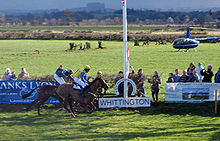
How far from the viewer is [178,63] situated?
2534 cm

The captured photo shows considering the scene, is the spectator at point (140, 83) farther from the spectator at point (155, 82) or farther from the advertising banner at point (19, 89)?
the advertising banner at point (19, 89)

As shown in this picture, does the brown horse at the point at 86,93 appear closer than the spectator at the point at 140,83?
Yes

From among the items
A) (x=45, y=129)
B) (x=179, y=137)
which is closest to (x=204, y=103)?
(x=179, y=137)

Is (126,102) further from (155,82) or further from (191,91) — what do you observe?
(191,91)

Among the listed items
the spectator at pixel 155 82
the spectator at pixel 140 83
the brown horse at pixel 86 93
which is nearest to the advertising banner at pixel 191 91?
the spectator at pixel 155 82

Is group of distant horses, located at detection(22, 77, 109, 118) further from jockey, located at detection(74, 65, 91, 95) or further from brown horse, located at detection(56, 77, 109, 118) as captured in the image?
jockey, located at detection(74, 65, 91, 95)

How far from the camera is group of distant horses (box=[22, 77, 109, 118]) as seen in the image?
969 centimetres

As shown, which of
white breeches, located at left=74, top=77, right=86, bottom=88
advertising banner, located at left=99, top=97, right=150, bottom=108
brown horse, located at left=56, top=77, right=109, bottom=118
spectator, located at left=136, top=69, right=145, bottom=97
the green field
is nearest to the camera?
the green field

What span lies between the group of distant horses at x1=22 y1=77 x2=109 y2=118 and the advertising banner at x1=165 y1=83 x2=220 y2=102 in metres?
2.66

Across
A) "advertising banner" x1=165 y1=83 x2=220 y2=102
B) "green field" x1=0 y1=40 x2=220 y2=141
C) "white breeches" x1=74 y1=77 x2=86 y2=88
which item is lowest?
"green field" x1=0 y1=40 x2=220 y2=141

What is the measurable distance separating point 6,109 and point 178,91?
6258 mm

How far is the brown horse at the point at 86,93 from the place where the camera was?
31.6ft

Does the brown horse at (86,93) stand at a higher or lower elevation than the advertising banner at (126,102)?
higher

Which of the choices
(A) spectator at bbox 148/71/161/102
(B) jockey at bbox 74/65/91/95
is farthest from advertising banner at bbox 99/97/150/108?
(A) spectator at bbox 148/71/161/102
